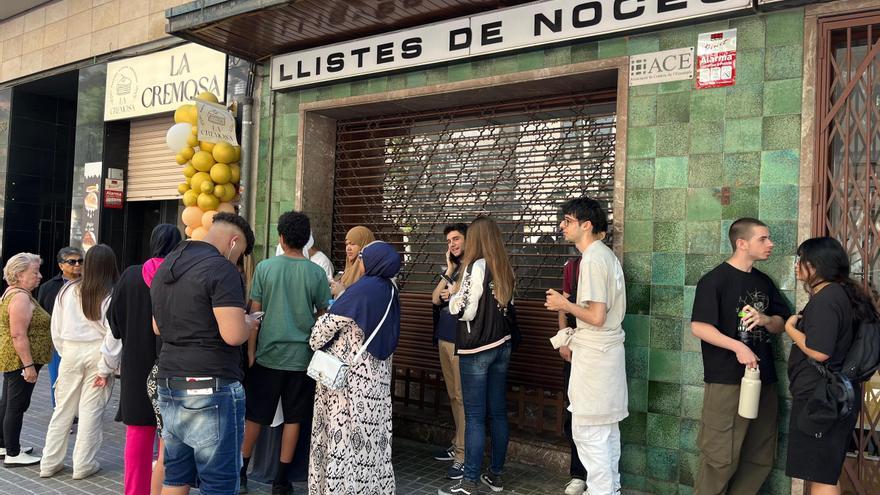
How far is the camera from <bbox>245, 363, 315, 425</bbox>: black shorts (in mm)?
4449

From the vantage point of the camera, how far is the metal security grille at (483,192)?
18.3 ft

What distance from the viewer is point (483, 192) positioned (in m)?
6.12

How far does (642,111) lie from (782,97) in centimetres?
91

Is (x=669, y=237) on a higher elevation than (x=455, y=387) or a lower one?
higher

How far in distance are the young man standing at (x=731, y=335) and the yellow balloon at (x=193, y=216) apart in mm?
4961

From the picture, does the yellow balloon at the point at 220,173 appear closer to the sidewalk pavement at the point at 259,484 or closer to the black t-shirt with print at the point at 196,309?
the sidewalk pavement at the point at 259,484

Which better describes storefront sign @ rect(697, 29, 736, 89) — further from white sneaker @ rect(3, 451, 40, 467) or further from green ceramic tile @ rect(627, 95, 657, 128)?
white sneaker @ rect(3, 451, 40, 467)

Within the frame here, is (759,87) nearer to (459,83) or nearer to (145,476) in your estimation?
(459,83)

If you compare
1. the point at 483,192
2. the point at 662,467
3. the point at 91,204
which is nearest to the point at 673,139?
the point at 483,192

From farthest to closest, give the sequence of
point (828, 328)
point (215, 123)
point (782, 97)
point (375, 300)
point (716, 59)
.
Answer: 1. point (215, 123)
2. point (716, 59)
3. point (782, 97)
4. point (375, 300)
5. point (828, 328)

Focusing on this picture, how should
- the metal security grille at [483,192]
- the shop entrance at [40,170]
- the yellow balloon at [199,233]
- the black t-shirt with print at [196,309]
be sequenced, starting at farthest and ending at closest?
the shop entrance at [40,170], the yellow balloon at [199,233], the metal security grille at [483,192], the black t-shirt with print at [196,309]

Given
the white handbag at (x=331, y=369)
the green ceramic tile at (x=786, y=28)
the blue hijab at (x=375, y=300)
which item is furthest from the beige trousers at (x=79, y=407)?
the green ceramic tile at (x=786, y=28)

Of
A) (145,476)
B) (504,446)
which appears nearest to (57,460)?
(145,476)

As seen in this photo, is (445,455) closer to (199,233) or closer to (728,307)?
(728,307)
